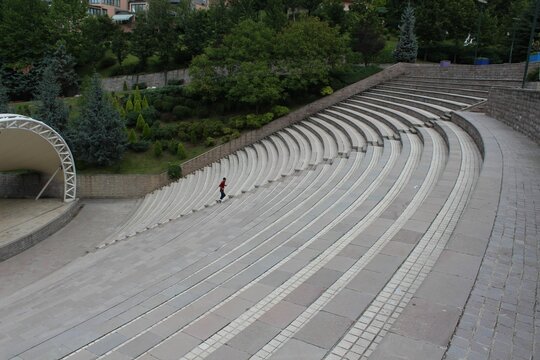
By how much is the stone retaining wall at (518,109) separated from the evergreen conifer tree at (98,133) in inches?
783

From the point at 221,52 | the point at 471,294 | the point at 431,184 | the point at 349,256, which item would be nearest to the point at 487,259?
the point at 471,294

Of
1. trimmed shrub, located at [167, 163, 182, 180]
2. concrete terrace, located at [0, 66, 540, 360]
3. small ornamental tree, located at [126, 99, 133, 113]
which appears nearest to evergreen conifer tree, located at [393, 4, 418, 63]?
concrete terrace, located at [0, 66, 540, 360]

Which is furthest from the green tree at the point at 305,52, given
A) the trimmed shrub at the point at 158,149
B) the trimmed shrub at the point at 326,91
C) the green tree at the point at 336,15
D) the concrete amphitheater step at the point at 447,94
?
the trimmed shrub at the point at 158,149

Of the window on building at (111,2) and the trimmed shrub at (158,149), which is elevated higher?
the window on building at (111,2)

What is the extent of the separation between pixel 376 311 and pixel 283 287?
1.56 metres

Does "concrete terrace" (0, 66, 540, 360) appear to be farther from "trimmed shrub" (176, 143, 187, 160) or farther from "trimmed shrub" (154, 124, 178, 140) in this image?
"trimmed shrub" (154, 124, 178, 140)

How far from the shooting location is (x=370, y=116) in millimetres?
24297

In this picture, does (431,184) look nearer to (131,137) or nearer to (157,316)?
(157,316)

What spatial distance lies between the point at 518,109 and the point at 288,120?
1539 centimetres

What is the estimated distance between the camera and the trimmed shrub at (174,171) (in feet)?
81.1

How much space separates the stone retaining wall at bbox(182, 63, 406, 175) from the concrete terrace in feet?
31.2

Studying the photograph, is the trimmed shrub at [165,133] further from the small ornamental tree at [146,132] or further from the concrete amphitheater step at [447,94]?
the concrete amphitheater step at [447,94]

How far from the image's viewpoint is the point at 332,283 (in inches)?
264

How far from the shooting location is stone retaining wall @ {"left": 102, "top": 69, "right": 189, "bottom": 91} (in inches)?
1651
